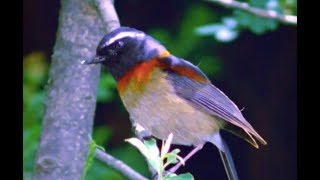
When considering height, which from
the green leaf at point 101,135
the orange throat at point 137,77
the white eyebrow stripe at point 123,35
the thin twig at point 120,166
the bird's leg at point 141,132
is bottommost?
the green leaf at point 101,135

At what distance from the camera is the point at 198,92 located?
3848mm

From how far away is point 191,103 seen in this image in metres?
3.86

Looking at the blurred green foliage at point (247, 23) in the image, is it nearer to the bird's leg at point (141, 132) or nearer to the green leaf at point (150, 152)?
the bird's leg at point (141, 132)

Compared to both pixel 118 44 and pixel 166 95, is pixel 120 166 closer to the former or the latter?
pixel 166 95

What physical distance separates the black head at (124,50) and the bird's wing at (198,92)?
114mm

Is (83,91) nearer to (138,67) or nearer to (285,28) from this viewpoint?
(138,67)

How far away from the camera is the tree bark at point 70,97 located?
12.9 feet

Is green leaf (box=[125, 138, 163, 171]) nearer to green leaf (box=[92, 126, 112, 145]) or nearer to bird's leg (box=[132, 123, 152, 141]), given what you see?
bird's leg (box=[132, 123, 152, 141])

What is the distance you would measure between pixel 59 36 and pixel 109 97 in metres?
0.94

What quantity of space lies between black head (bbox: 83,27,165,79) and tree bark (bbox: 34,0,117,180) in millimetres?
361

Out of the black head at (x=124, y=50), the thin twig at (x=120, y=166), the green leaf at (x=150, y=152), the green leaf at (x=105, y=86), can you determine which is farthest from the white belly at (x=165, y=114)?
the green leaf at (x=105, y=86)

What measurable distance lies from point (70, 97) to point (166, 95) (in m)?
0.55

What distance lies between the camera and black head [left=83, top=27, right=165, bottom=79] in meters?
3.43
